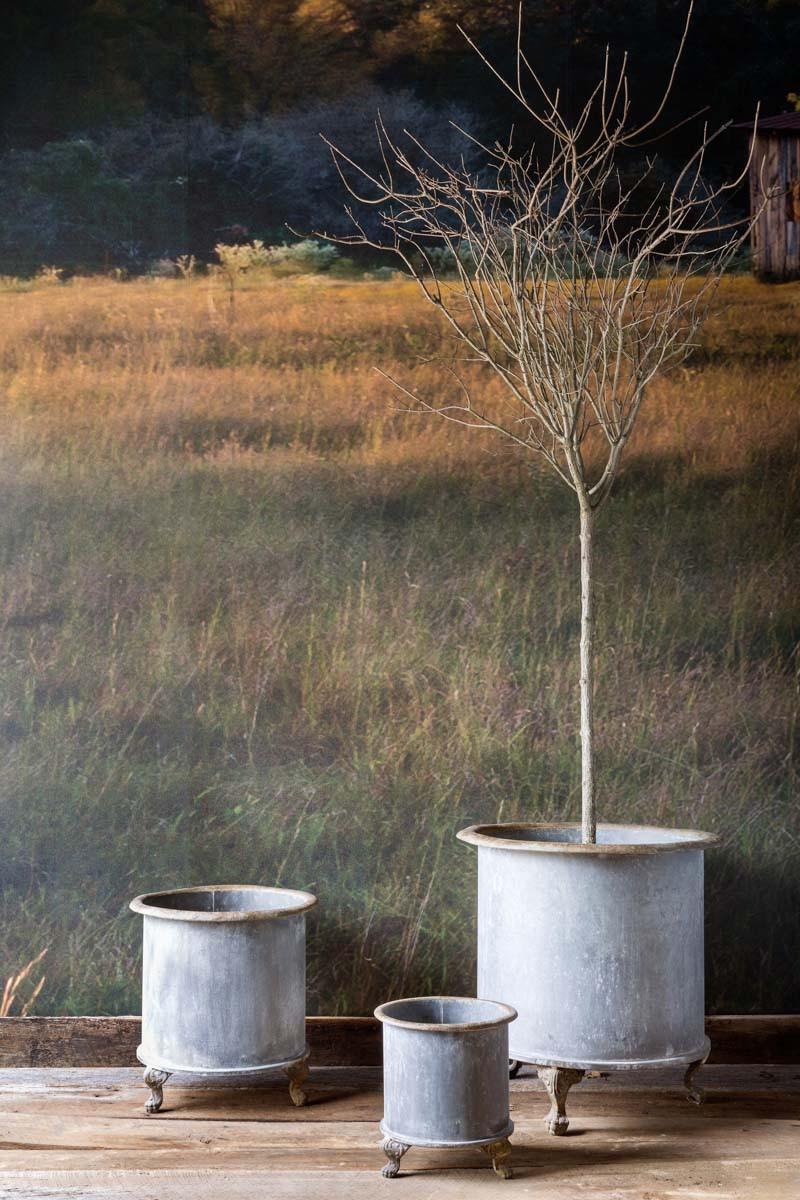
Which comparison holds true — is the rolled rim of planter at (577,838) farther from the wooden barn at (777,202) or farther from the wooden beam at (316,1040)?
the wooden barn at (777,202)

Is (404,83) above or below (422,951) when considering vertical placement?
above

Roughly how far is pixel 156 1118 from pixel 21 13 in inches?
116

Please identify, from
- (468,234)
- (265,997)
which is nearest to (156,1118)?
(265,997)

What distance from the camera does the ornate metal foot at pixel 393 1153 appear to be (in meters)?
2.59

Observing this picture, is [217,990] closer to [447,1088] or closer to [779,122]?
[447,1088]

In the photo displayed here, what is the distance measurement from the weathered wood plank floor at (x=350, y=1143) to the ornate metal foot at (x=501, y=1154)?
34mm

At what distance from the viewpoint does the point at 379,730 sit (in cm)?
347

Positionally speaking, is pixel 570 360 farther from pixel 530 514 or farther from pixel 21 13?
pixel 21 13

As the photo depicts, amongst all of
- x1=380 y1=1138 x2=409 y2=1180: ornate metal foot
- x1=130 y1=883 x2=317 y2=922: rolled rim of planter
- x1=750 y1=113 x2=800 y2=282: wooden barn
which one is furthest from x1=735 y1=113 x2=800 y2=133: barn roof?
x1=380 y1=1138 x2=409 y2=1180: ornate metal foot

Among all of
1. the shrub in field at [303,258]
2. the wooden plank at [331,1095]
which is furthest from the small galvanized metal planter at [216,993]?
the shrub in field at [303,258]

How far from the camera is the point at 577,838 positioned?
10.7ft

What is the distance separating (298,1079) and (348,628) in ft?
3.85

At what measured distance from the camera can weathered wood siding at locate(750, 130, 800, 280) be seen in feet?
11.8

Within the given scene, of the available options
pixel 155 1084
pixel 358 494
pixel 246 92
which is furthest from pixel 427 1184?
pixel 246 92
